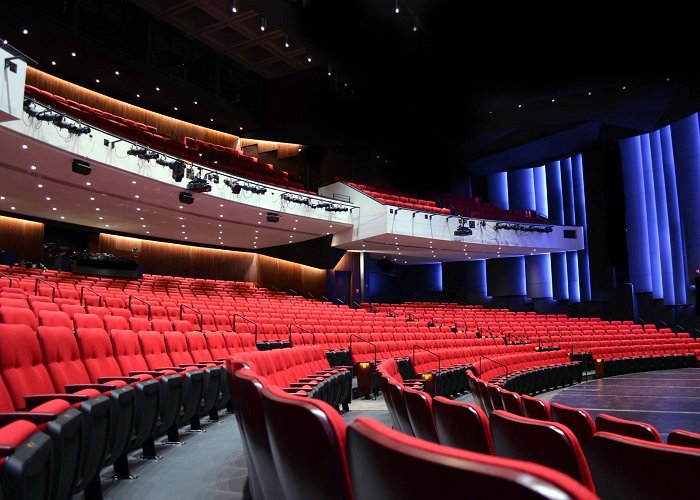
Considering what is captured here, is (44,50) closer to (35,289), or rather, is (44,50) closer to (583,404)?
(35,289)

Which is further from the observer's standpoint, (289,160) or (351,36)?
(289,160)

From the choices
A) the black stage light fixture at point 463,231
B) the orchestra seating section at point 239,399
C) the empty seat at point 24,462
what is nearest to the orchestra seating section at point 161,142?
the orchestra seating section at point 239,399

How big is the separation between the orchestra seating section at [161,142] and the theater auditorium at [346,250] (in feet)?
0.39

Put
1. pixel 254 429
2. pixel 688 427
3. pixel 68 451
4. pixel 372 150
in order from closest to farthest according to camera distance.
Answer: pixel 254 429 < pixel 68 451 < pixel 688 427 < pixel 372 150

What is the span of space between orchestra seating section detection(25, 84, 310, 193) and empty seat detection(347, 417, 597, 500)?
7384 mm

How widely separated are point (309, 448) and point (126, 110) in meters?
12.5

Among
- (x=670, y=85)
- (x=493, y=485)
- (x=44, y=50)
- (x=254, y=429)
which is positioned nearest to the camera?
(x=493, y=485)

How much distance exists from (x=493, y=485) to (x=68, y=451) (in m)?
1.32

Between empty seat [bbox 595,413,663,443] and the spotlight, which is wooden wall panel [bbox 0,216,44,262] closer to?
the spotlight

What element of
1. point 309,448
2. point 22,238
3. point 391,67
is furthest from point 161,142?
point 309,448

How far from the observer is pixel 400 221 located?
11.7 metres

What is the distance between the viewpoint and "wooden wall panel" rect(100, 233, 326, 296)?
12016 millimetres

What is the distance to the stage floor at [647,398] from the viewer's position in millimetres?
4105

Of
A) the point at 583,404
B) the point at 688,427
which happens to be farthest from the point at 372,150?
the point at 688,427
